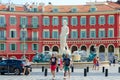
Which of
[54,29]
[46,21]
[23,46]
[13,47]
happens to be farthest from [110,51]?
[13,47]

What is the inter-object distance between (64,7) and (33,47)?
11.2 metres

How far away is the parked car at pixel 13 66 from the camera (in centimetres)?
3647

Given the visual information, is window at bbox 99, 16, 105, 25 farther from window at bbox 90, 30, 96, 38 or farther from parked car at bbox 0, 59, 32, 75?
parked car at bbox 0, 59, 32, 75

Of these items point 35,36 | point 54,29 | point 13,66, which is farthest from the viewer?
point 54,29

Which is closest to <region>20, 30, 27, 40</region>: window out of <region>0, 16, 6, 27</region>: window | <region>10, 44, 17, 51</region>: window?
<region>10, 44, 17, 51</region>: window

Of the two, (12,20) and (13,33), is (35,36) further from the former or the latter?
(12,20)

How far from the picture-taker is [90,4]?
90438mm

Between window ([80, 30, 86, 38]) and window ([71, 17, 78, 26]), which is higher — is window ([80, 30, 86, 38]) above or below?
below

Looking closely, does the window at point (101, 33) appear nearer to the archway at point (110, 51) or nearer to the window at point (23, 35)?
the archway at point (110, 51)

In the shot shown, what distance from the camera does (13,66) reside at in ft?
120

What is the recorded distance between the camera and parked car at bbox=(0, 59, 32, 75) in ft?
120

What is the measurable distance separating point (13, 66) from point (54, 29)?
170 feet

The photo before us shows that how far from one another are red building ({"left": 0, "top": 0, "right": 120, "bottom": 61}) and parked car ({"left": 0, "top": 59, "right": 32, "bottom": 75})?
48.1 metres

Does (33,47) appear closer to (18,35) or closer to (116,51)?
(18,35)
